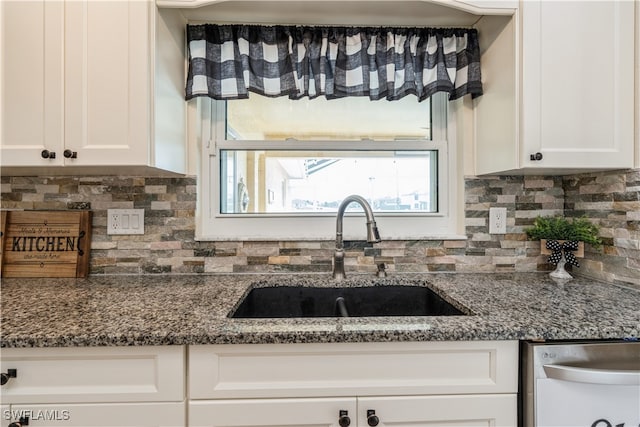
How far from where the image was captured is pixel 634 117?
3.89 feet

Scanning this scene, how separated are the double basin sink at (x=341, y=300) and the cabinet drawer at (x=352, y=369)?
1.53ft

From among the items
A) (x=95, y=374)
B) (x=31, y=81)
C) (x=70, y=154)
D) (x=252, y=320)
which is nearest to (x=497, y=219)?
(x=252, y=320)

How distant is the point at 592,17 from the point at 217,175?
159cm

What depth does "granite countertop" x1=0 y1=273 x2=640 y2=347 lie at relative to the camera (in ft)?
2.67

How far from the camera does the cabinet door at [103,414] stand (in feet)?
2.69

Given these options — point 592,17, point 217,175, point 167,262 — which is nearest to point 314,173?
point 217,175

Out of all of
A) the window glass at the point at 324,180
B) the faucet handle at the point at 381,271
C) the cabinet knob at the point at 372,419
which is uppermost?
the window glass at the point at 324,180

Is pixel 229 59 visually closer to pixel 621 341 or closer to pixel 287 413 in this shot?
pixel 287 413

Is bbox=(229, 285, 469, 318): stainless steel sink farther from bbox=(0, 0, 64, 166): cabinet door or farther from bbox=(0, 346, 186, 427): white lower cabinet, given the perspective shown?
bbox=(0, 0, 64, 166): cabinet door

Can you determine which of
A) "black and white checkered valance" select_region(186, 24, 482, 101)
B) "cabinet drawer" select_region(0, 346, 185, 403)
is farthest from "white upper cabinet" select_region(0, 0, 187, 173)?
"cabinet drawer" select_region(0, 346, 185, 403)

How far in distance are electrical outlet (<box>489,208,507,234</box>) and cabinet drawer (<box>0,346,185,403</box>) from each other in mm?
1349

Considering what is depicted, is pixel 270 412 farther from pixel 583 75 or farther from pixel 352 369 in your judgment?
pixel 583 75

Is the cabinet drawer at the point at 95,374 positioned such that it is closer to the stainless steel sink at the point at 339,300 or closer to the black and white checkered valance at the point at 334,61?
the stainless steel sink at the point at 339,300

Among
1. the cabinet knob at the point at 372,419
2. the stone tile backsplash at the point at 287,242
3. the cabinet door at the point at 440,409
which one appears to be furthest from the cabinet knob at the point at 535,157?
the cabinet knob at the point at 372,419
